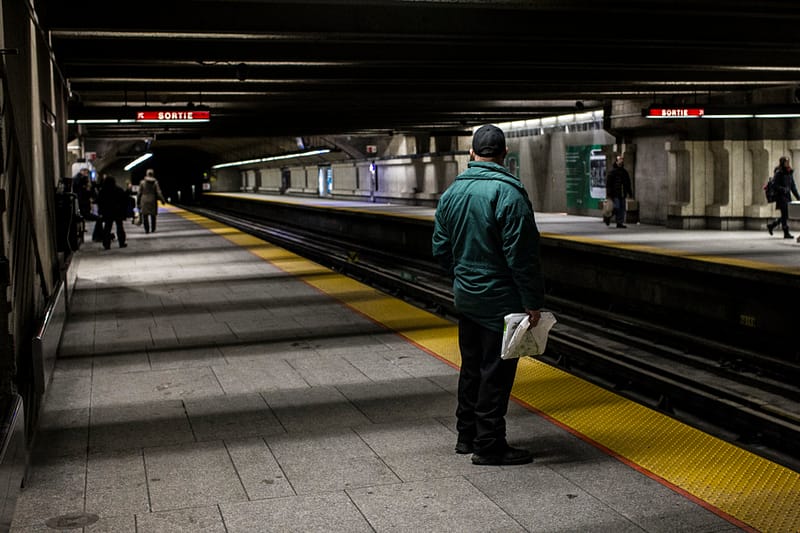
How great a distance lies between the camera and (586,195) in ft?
86.6

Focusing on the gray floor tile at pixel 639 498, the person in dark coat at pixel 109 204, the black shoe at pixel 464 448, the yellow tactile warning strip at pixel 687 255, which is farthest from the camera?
the person in dark coat at pixel 109 204

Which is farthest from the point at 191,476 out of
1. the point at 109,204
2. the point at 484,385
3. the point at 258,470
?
the point at 109,204

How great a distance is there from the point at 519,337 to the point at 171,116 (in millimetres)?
14584

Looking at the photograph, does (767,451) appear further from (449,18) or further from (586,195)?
(586,195)

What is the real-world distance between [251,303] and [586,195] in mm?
16534

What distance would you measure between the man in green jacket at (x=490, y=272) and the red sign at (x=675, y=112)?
44.7 feet

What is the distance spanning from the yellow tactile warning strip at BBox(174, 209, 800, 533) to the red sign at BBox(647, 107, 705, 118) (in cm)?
1097

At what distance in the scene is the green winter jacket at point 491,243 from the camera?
4.60 metres

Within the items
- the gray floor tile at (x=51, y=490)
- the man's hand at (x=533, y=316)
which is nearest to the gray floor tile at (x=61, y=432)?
the gray floor tile at (x=51, y=490)

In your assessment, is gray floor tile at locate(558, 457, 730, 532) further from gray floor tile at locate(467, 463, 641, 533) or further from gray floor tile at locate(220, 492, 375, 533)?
gray floor tile at locate(220, 492, 375, 533)

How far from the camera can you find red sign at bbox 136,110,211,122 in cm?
1781

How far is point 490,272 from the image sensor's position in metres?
4.77

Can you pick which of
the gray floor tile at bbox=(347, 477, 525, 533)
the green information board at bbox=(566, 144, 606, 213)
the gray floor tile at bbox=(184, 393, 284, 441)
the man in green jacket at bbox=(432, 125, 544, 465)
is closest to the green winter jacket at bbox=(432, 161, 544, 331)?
the man in green jacket at bbox=(432, 125, 544, 465)

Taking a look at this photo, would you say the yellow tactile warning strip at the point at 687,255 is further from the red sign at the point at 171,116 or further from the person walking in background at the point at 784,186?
the red sign at the point at 171,116
